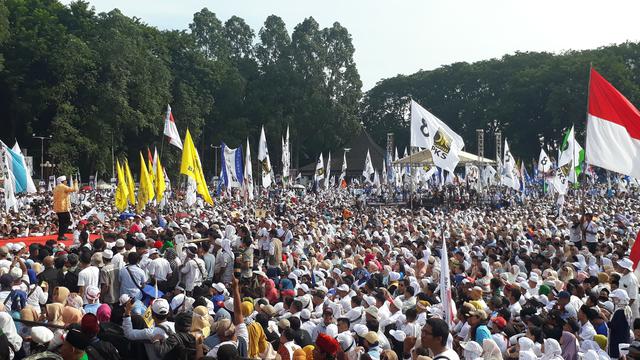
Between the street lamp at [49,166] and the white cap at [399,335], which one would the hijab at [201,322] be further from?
the street lamp at [49,166]

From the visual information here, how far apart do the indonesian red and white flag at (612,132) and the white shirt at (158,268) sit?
6416 millimetres

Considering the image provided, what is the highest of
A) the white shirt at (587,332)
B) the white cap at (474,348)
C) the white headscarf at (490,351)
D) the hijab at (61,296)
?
the hijab at (61,296)

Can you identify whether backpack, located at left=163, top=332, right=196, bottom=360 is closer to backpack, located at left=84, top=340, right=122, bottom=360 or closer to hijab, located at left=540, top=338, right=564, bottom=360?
backpack, located at left=84, top=340, right=122, bottom=360

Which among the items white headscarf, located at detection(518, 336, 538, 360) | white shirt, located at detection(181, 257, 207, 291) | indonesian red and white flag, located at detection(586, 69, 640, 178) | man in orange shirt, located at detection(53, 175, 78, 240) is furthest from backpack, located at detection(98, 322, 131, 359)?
man in orange shirt, located at detection(53, 175, 78, 240)

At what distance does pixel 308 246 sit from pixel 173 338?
10.7m

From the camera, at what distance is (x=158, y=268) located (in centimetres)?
1035

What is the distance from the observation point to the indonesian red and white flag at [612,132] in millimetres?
9742

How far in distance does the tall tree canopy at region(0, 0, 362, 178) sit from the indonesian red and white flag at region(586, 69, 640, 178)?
38664 mm

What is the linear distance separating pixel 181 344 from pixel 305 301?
335 cm

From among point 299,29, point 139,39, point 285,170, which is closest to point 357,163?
point 299,29

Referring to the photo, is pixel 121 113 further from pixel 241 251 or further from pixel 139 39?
pixel 241 251

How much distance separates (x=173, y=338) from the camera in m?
6.32

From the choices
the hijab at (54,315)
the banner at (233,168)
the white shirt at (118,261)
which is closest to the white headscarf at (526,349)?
the hijab at (54,315)

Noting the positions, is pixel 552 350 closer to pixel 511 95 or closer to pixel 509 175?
pixel 509 175
